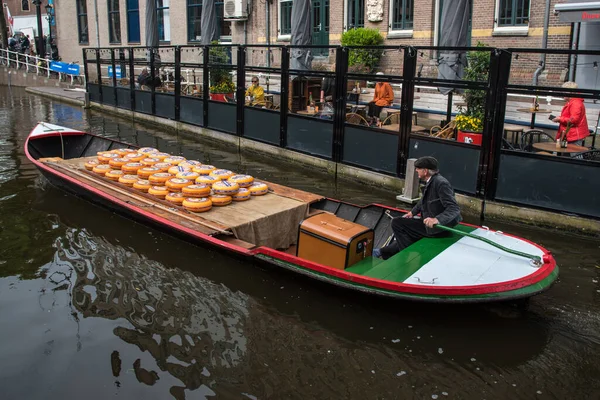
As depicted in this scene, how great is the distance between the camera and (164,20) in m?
31.2

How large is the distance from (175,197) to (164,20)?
24.9 meters

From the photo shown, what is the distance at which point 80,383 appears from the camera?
5414 millimetres

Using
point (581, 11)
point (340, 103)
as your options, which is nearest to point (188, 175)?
point (340, 103)

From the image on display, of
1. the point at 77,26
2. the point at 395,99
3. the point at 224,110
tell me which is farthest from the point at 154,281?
the point at 77,26

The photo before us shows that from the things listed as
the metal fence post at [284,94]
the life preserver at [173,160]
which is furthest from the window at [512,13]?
the life preserver at [173,160]

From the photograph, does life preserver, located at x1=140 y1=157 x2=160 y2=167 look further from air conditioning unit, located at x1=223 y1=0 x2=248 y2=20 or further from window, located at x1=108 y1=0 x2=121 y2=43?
window, located at x1=108 y1=0 x2=121 y2=43

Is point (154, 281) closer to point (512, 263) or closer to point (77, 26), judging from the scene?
point (512, 263)

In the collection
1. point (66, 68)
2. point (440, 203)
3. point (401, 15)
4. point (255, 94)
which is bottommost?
point (440, 203)

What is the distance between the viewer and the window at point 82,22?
125ft

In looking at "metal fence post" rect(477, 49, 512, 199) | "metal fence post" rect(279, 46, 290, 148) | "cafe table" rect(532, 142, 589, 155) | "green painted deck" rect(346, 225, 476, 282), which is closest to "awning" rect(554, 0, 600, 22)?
"cafe table" rect(532, 142, 589, 155)

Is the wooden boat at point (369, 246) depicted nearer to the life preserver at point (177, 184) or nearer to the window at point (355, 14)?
the life preserver at point (177, 184)

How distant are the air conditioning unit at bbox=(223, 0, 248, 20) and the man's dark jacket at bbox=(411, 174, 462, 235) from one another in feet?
67.3

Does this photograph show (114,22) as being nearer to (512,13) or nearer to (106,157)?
(512,13)

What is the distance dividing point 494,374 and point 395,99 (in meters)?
6.62
